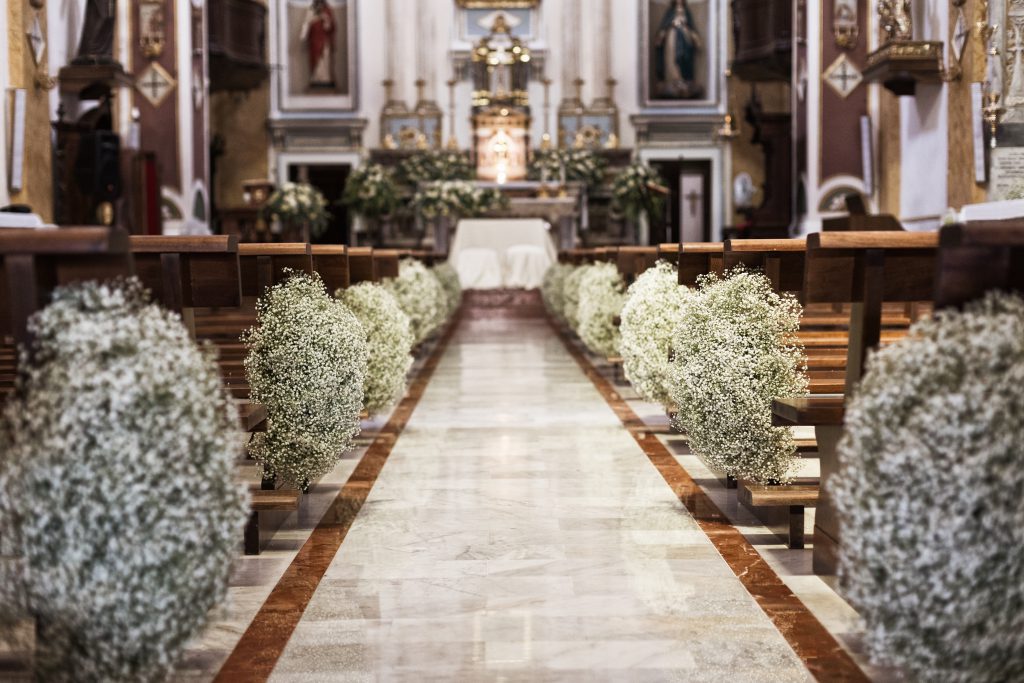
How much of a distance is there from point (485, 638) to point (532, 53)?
17.7 metres

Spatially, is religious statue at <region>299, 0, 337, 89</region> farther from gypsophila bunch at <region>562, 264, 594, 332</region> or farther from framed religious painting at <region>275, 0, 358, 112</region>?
gypsophila bunch at <region>562, 264, 594, 332</region>

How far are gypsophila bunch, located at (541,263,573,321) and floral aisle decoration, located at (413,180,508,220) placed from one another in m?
2.08

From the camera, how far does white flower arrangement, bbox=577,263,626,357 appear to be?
7641mm

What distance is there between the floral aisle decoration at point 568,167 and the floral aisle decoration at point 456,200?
7.92ft

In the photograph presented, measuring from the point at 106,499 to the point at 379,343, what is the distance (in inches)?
126

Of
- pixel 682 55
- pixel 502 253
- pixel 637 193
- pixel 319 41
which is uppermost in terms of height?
pixel 319 41

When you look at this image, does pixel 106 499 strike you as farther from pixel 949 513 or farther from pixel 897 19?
pixel 897 19

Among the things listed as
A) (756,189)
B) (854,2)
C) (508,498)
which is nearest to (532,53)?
(756,189)

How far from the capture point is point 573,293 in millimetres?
10039

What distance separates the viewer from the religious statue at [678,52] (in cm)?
1961

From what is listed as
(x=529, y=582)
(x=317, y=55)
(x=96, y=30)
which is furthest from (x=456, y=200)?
(x=529, y=582)

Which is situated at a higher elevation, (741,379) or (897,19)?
(897,19)

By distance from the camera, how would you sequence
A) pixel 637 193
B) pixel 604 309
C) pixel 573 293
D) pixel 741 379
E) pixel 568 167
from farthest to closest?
pixel 568 167, pixel 637 193, pixel 573 293, pixel 604 309, pixel 741 379

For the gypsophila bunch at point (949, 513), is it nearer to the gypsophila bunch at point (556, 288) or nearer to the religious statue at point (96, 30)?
the gypsophila bunch at point (556, 288)
